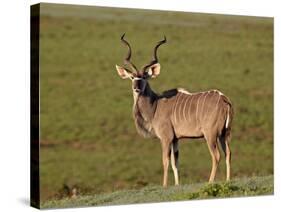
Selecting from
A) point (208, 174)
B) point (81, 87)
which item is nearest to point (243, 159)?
point (208, 174)

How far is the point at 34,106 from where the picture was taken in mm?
14938

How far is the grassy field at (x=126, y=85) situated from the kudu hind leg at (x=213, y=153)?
0.45 ft

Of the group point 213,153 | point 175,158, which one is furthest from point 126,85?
point 213,153

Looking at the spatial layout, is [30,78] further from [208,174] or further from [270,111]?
[270,111]

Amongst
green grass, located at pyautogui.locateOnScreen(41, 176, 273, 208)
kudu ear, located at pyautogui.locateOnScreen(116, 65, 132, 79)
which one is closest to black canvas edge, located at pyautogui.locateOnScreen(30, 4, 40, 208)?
green grass, located at pyautogui.locateOnScreen(41, 176, 273, 208)

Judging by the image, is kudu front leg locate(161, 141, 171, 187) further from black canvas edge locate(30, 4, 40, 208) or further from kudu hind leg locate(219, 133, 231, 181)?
black canvas edge locate(30, 4, 40, 208)

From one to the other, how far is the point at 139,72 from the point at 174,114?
92 cm

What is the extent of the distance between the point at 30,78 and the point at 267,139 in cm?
460

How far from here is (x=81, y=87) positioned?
51.1 ft

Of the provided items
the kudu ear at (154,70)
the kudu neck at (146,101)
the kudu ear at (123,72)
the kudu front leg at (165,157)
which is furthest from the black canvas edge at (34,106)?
the kudu front leg at (165,157)

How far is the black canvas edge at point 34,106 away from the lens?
14836mm

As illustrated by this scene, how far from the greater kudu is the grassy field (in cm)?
13

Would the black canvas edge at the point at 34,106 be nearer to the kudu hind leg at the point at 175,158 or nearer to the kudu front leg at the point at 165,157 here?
the kudu front leg at the point at 165,157

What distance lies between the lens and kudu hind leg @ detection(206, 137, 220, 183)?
16.2m
